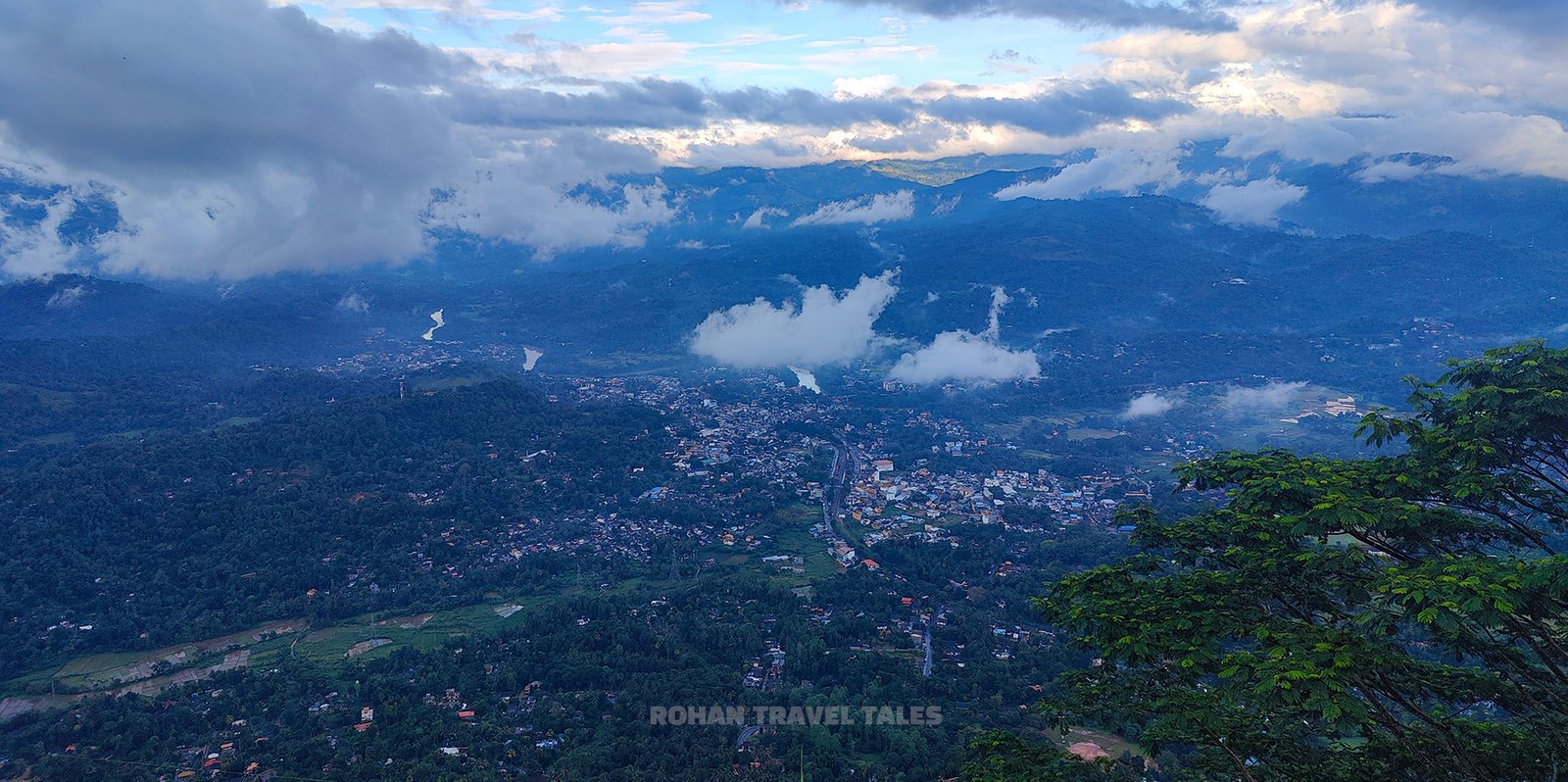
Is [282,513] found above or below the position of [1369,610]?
below

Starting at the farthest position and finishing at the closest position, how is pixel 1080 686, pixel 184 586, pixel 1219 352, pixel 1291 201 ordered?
pixel 1291 201
pixel 1219 352
pixel 184 586
pixel 1080 686

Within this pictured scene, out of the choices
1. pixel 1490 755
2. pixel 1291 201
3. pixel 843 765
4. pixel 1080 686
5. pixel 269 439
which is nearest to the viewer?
pixel 1490 755

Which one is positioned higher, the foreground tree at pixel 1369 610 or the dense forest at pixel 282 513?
the foreground tree at pixel 1369 610

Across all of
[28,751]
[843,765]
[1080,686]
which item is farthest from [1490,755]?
[28,751]

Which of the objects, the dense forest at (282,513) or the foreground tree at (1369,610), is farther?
the dense forest at (282,513)

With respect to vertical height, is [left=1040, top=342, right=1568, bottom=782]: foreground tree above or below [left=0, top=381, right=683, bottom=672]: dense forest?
above

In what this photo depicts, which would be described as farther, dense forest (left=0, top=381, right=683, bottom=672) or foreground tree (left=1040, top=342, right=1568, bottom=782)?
dense forest (left=0, top=381, right=683, bottom=672)

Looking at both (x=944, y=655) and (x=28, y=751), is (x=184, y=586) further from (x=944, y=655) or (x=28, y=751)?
(x=944, y=655)

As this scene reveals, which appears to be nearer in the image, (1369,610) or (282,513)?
(1369,610)
